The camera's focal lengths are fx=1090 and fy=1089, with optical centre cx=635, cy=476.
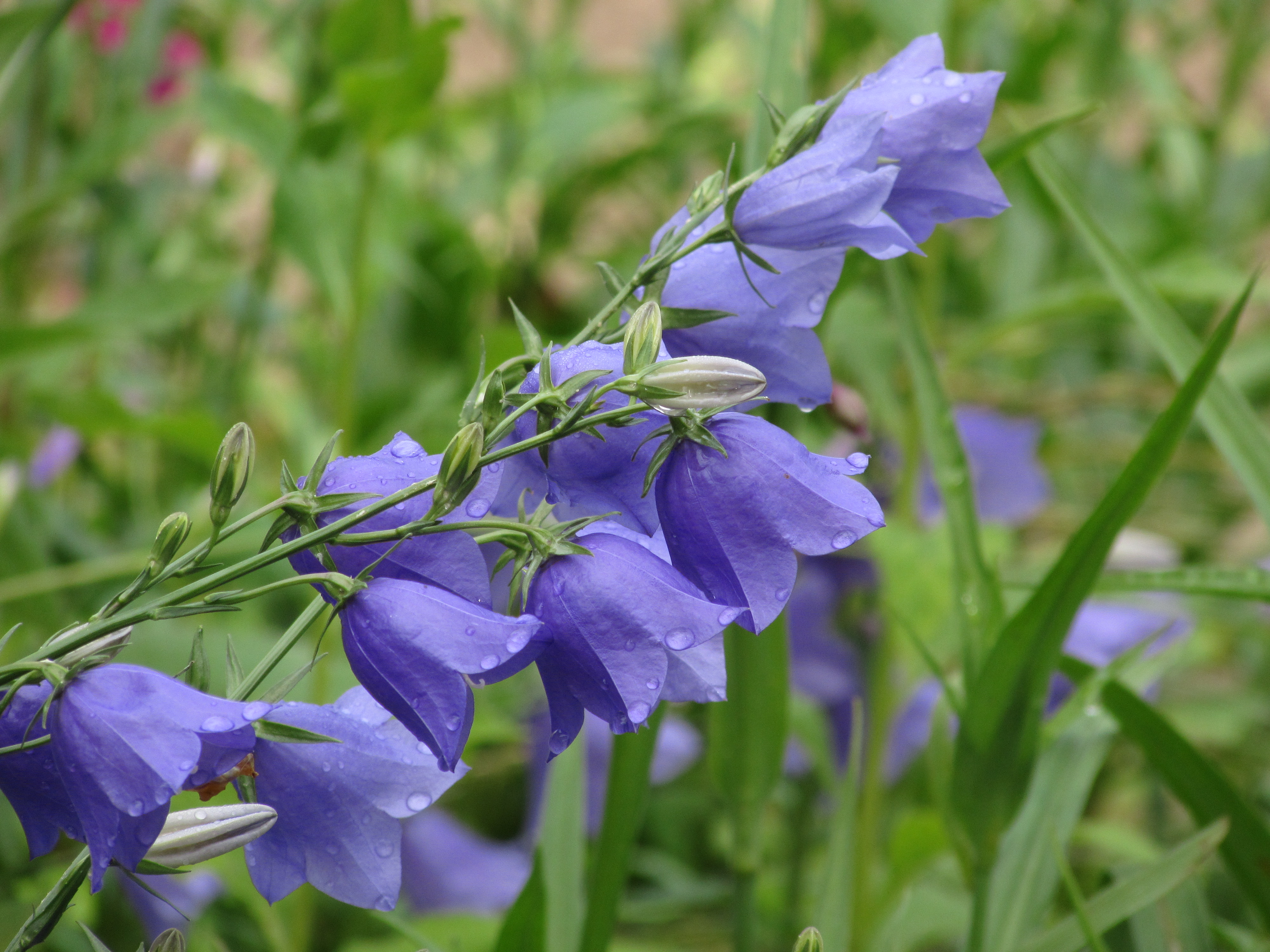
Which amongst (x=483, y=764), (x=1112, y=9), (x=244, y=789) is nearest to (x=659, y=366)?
(x=244, y=789)

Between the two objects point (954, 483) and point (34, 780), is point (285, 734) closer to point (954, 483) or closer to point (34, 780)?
point (34, 780)

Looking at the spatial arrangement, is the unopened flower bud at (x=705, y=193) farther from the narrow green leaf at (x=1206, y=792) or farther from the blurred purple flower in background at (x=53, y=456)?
the blurred purple flower in background at (x=53, y=456)

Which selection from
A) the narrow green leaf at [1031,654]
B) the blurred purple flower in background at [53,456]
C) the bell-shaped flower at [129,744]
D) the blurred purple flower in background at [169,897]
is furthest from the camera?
the blurred purple flower in background at [53,456]

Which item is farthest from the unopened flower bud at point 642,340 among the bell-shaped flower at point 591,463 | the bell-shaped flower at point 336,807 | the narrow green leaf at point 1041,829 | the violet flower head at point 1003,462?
the violet flower head at point 1003,462

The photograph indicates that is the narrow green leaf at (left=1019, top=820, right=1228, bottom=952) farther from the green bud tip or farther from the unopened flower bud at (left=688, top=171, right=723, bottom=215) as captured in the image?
the unopened flower bud at (left=688, top=171, right=723, bottom=215)

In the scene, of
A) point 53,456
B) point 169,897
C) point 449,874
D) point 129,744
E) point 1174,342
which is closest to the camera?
point 129,744

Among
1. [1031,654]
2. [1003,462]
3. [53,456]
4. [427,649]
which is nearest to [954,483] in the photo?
[1031,654]
